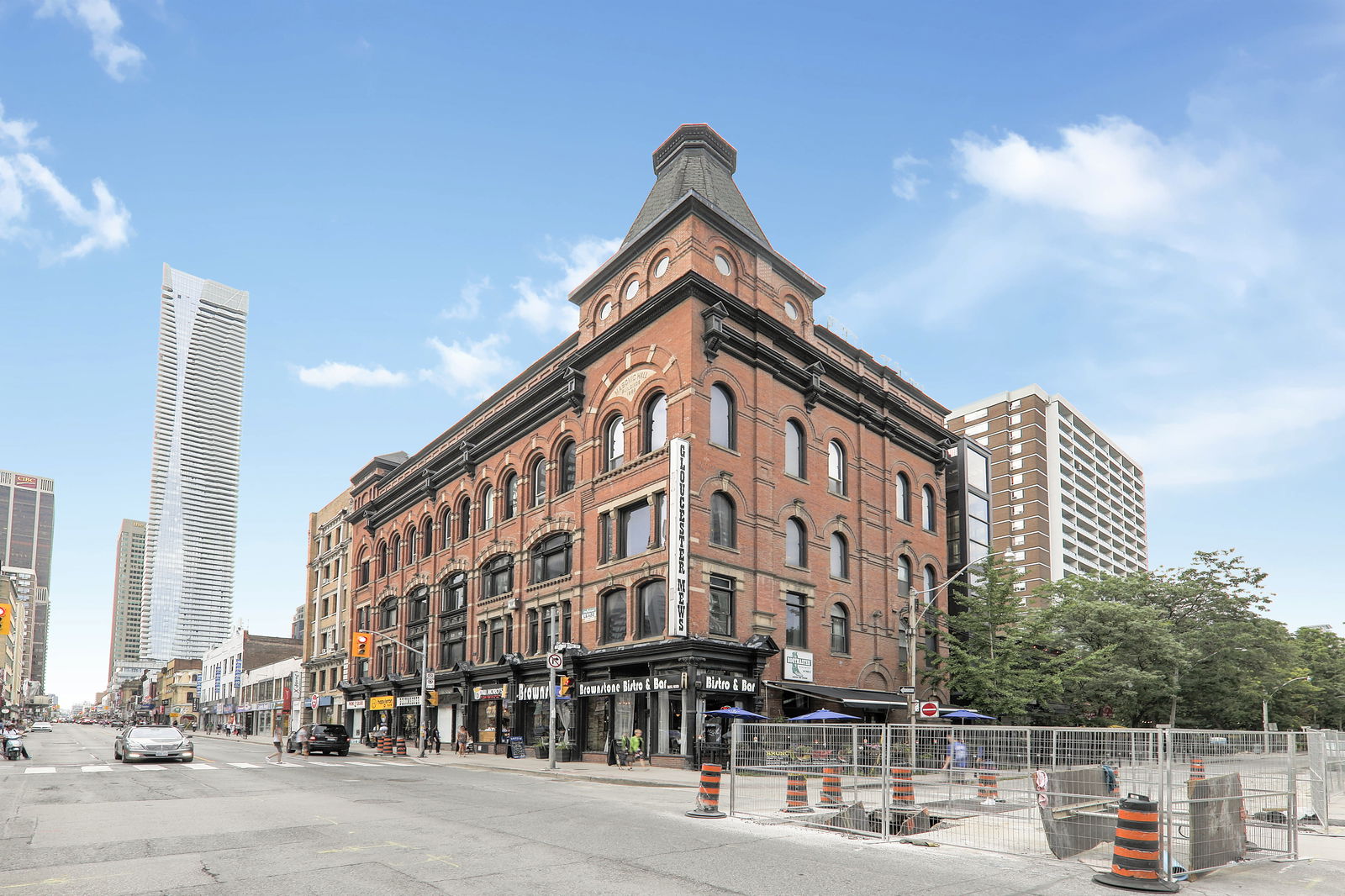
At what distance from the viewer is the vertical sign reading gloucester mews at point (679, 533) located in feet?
108

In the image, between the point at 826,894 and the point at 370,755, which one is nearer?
the point at 826,894

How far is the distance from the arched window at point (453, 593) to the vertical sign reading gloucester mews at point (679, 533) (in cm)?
2297

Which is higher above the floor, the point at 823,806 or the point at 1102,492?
the point at 1102,492

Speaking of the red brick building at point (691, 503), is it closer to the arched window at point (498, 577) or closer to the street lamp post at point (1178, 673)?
the arched window at point (498, 577)

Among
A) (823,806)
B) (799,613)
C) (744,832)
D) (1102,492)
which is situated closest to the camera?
(744,832)

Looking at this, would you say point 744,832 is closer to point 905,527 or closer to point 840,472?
point 840,472

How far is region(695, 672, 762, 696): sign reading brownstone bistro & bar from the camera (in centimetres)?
3247

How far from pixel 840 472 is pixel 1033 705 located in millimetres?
A: 16299

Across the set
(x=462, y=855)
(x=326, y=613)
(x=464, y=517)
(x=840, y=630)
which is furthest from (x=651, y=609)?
(x=326, y=613)

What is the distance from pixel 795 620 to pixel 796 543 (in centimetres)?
334

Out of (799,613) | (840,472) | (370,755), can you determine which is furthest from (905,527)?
(370,755)

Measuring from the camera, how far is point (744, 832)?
571 inches

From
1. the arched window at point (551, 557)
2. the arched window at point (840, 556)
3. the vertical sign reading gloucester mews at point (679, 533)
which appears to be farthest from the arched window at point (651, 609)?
the arched window at point (840, 556)

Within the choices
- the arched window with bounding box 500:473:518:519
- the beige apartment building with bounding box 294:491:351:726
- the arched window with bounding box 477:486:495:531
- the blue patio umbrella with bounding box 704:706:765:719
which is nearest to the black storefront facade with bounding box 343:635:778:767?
the blue patio umbrella with bounding box 704:706:765:719
